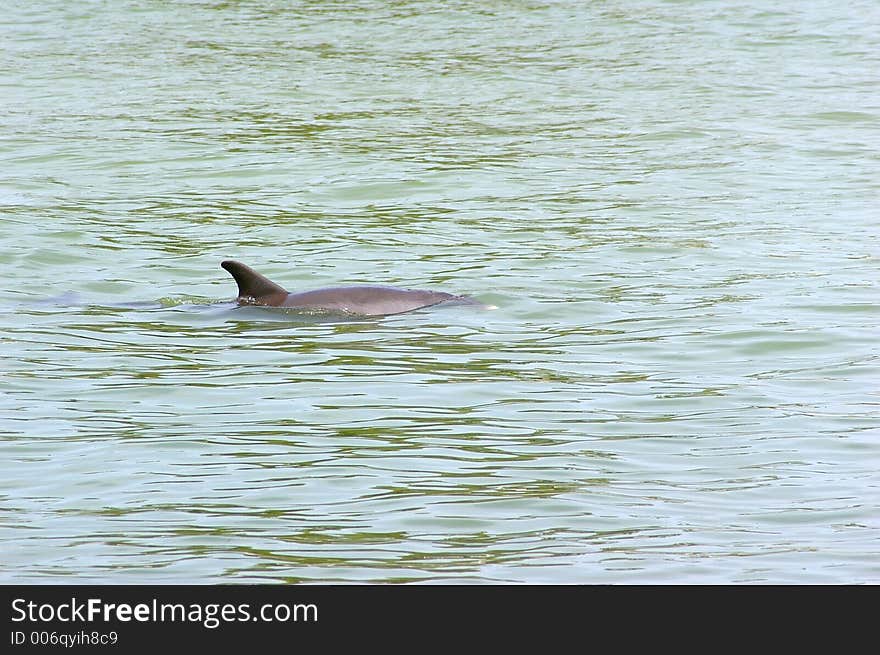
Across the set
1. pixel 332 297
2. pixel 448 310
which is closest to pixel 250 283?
pixel 332 297

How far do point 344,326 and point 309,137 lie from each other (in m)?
8.58

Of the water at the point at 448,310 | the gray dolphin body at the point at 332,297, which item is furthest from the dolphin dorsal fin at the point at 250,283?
the water at the point at 448,310

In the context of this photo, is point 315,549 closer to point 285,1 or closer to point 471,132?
point 471,132

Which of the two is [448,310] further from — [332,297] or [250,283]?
[250,283]

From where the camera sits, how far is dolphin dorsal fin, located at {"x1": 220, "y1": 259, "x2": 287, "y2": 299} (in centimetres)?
1070

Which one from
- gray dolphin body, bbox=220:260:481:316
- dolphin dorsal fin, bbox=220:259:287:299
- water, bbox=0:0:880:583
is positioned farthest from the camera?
gray dolphin body, bbox=220:260:481:316

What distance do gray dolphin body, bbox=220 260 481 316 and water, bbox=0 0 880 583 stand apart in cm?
26

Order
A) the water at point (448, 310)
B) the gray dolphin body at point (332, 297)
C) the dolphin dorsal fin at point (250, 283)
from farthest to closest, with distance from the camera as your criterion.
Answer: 1. the gray dolphin body at point (332, 297)
2. the dolphin dorsal fin at point (250, 283)
3. the water at point (448, 310)

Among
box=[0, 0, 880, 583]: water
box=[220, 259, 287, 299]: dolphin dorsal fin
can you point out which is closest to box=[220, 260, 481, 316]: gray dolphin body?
box=[220, 259, 287, 299]: dolphin dorsal fin

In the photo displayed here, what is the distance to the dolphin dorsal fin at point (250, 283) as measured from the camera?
35.1ft

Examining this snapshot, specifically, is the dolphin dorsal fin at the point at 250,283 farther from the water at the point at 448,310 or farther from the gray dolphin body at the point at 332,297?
the water at the point at 448,310

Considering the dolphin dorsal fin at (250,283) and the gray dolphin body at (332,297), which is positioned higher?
the dolphin dorsal fin at (250,283)

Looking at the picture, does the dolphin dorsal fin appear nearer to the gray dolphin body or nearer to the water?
the gray dolphin body

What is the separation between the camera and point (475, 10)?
27141 mm
